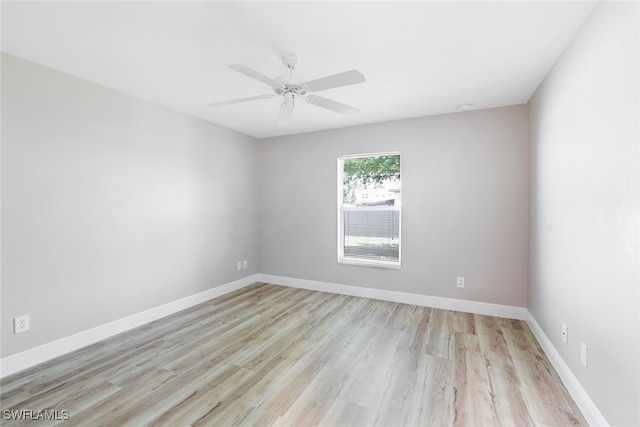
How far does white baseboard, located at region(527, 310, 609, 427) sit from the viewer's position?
1.60 metres

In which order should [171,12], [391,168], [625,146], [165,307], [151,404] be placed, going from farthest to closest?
[391,168] < [165,307] < [151,404] < [171,12] < [625,146]

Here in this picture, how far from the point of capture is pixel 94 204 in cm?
267

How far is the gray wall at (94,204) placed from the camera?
2.20 m

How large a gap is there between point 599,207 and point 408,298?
2.53 metres

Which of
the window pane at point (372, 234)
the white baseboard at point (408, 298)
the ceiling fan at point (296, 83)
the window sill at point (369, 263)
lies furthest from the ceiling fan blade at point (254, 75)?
the white baseboard at point (408, 298)

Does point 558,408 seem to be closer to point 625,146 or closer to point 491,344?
point 491,344

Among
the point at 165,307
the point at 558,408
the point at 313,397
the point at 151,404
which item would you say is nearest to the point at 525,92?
the point at 558,408

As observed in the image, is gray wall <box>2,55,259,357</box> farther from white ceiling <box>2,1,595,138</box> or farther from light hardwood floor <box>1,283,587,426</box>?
light hardwood floor <box>1,283,587,426</box>

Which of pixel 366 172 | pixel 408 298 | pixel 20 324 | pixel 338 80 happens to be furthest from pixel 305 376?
pixel 366 172

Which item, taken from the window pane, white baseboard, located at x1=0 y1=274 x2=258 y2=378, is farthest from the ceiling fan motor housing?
white baseboard, located at x1=0 y1=274 x2=258 y2=378

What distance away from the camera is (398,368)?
227 centimetres

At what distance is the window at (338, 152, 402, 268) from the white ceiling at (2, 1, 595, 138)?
129 cm

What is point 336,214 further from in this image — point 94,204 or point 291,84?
point 94,204

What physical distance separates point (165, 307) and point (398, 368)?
2.72 meters
